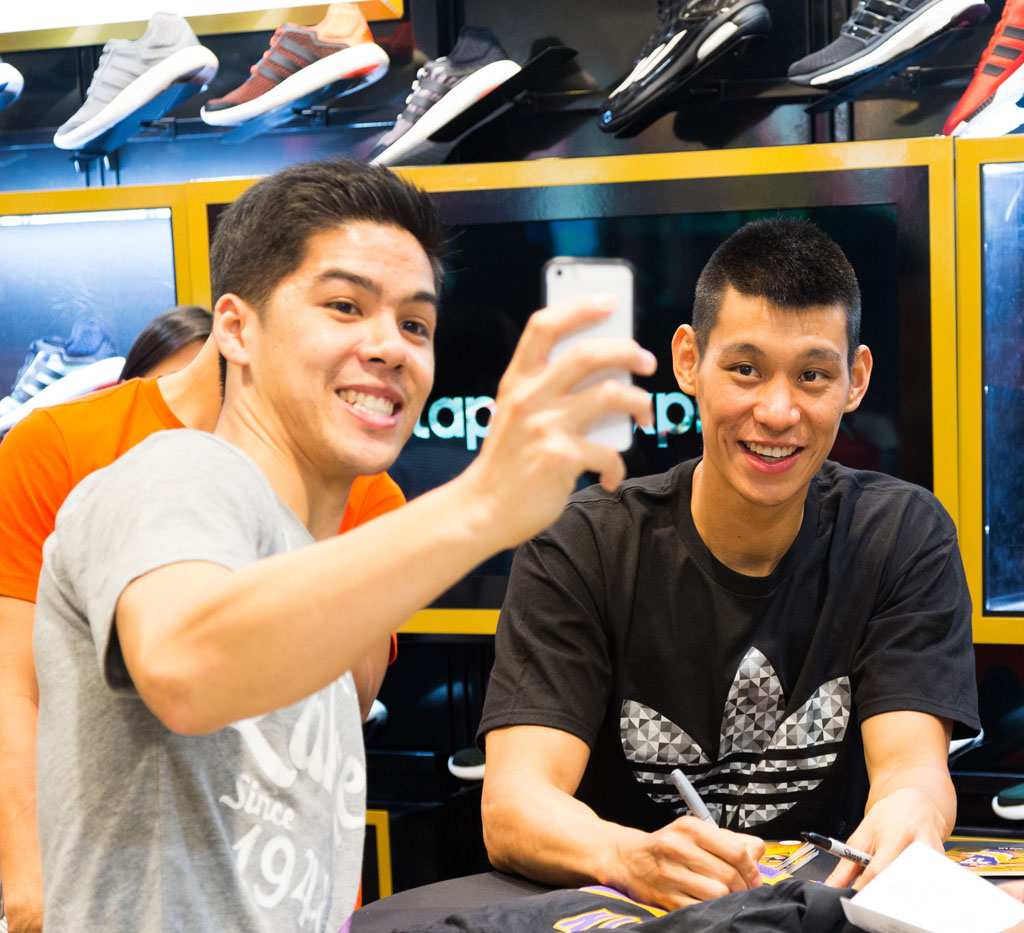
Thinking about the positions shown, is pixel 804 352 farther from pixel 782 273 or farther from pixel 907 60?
pixel 907 60

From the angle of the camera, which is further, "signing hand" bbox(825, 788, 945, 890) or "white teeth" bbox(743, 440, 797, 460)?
"white teeth" bbox(743, 440, 797, 460)

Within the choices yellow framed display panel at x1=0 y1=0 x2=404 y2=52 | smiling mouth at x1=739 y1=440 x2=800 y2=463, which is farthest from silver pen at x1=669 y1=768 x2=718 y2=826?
yellow framed display panel at x1=0 y1=0 x2=404 y2=52

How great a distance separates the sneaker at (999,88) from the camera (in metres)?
2.30

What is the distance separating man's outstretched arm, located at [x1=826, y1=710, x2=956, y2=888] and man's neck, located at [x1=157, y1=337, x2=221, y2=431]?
2.97 ft

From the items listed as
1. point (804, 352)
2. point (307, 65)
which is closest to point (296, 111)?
point (307, 65)

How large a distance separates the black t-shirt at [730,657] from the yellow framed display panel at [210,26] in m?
1.60

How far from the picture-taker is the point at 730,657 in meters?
1.55

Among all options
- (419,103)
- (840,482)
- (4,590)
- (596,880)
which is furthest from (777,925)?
(419,103)

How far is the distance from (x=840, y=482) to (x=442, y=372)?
986 millimetres

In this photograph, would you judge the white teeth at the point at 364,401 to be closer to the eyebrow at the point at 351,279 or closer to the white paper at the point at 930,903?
the eyebrow at the point at 351,279

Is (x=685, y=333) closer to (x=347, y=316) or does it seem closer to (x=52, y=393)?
(x=347, y=316)

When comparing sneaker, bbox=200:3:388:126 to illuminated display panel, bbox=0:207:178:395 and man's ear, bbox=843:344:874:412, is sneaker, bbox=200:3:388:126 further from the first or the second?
man's ear, bbox=843:344:874:412

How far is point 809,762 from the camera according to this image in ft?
4.95

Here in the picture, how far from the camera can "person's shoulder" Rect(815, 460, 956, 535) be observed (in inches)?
64.9
